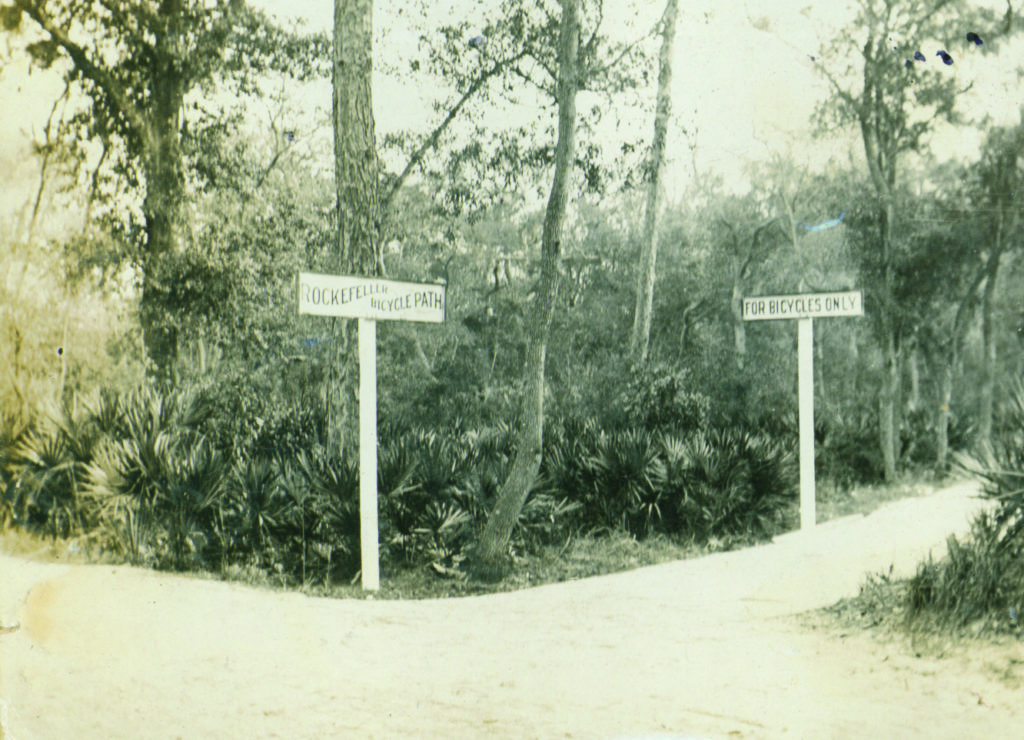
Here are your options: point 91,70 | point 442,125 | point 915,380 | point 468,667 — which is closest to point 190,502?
point 468,667

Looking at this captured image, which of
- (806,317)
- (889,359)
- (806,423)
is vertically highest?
(806,317)

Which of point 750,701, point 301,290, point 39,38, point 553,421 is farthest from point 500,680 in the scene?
point 553,421

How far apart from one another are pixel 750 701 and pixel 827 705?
387mm

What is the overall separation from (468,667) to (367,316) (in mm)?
2398

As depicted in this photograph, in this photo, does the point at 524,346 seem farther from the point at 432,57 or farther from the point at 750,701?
the point at 750,701

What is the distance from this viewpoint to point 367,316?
5.62m

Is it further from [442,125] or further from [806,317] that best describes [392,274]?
[806,317]

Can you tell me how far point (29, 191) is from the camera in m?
5.19

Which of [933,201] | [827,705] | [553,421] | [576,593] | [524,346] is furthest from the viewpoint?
[524,346]

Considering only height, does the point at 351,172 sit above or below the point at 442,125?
below

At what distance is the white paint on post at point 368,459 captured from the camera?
5.55 metres

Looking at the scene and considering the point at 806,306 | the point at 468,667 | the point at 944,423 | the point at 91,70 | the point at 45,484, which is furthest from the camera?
the point at 944,423

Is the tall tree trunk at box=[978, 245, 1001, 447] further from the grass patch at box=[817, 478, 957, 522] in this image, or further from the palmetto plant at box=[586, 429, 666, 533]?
Result: the palmetto plant at box=[586, 429, 666, 533]

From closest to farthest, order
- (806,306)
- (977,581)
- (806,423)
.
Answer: (977,581) → (806,306) → (806,423)
